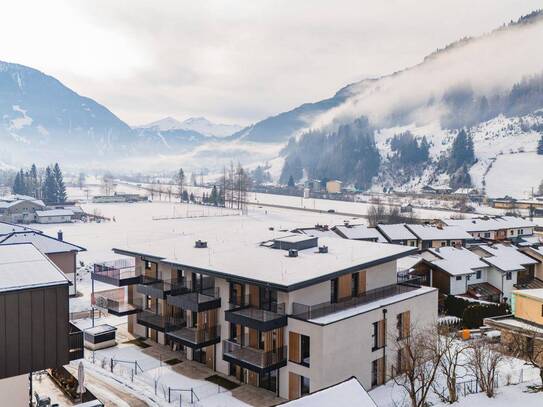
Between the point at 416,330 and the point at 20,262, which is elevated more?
the point at 20,262

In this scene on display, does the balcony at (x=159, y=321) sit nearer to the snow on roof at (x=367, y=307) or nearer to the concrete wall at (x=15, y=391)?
the snow on roof at (x=367, y=307)

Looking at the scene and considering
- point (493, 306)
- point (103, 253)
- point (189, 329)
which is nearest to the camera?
point (189, 329)

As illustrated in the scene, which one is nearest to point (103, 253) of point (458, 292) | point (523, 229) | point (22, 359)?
point (458, 292)

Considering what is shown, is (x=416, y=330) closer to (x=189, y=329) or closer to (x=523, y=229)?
(x=189, y=329)

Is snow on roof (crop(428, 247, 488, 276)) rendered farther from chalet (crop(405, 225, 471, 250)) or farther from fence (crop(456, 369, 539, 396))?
fence (crop(456, 369, 539, 396))

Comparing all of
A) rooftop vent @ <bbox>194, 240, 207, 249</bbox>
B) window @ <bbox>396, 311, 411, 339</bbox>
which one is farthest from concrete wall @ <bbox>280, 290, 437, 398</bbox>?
rooftop vent @ <bbox>194, 240, 207, 249</bbox>

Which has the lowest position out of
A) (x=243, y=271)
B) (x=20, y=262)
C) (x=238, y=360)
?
(x=238, y=360)

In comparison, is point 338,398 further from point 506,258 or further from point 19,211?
point 19,211
